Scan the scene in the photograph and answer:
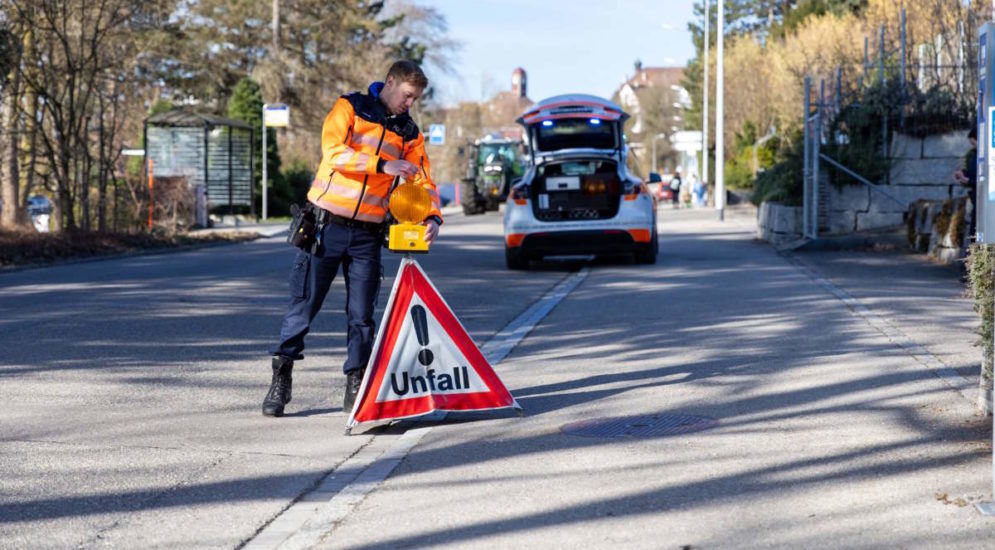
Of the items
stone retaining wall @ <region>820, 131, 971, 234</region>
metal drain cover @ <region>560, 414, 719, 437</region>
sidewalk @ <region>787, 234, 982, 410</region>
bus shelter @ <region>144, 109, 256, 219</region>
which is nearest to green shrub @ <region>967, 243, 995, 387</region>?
sidewalk @ <region>787, 234, 982, 410</region>

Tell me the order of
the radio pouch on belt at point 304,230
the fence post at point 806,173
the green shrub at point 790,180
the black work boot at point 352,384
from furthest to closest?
the green shrub at point 790,180 → the fence post at point 806,173 → the black work boot at point 352,384 → the radio pouch on belt at point 304,230

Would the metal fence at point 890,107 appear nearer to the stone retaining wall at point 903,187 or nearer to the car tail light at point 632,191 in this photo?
the stone retaining wall at point 903,187

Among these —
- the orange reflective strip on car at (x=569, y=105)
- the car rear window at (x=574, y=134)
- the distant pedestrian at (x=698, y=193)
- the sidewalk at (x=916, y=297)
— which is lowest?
the sidewalk at (x=916, y=297)

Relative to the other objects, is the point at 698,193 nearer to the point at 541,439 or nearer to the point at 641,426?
the point at 641,426

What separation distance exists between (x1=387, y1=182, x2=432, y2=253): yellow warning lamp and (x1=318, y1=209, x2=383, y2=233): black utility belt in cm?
21

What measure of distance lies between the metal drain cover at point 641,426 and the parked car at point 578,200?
41.1 feet

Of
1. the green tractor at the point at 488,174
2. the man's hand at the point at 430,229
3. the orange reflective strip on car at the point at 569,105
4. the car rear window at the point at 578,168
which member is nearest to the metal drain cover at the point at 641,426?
the man's hand at the point at 430,229

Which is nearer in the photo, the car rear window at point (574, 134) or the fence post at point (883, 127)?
the car rear window at point (574, 134)

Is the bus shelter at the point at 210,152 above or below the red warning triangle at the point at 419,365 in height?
above

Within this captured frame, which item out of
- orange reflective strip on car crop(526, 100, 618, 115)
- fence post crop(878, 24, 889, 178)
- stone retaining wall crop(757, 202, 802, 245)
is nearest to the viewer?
orange reflective strip on car crop(526, 100, 618, 115)

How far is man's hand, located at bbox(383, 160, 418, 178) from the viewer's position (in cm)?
732

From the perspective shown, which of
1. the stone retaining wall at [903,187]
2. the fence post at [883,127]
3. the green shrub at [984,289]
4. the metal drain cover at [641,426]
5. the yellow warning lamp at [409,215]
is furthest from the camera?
the fence post at [883,127]

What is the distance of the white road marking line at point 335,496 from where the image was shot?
202 inches

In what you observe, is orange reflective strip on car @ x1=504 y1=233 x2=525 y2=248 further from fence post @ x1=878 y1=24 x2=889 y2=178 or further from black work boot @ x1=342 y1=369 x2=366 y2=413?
black work boot @ x1=342 y1=369 x2=366 y2=413
